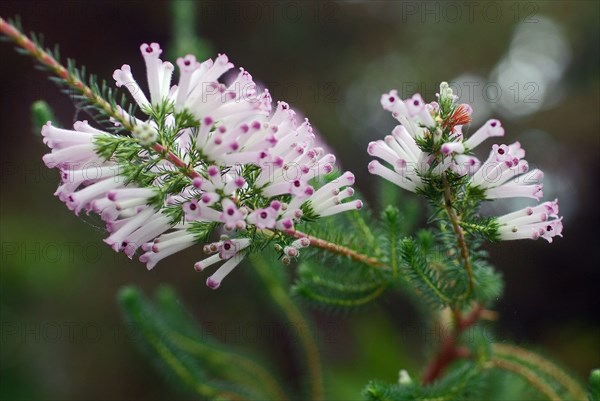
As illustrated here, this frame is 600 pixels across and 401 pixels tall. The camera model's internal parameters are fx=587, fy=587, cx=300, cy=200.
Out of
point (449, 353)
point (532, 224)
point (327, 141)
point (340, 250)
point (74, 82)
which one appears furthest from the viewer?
point (327, 141)

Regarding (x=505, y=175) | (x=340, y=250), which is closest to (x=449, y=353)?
(x=340, y=250)

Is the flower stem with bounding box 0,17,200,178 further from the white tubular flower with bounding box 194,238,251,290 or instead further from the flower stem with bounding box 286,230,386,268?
the flower stem with bounding box 286,230,386,268

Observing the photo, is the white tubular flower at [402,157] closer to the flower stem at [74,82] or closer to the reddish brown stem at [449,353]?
the flower stem at [74,82]

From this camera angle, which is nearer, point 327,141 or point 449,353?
point 449,353

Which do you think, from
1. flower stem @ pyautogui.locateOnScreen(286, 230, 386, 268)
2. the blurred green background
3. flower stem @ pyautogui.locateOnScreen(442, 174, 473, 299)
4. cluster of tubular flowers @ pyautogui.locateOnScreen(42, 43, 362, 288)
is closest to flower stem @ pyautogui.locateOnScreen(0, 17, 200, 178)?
cluster of tubular flowers @ pyautogui.locateOnScreen(42, 43, 362, 288)

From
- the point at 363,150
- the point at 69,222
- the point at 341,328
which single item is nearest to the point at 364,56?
the point at 363,150

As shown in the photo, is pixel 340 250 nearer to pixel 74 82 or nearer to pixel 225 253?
pixel 225 253
